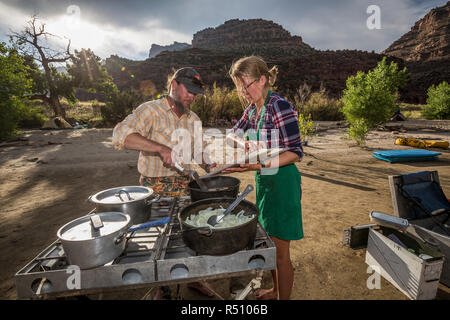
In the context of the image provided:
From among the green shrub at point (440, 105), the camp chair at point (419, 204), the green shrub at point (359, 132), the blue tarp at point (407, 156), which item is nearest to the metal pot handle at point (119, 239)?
the camp chair at point (419, 204)

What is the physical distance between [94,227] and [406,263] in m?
3.17

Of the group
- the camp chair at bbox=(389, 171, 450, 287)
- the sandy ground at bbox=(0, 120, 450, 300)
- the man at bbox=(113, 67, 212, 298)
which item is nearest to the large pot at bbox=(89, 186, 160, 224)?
the man at bbox=(113, 67, 212, 298)

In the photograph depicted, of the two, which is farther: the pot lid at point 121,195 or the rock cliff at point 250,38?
the rock cliff at point 250,38

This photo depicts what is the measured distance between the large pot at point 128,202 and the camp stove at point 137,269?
0.22 m

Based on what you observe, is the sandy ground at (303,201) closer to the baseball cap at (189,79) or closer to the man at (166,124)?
the man at (166,124)

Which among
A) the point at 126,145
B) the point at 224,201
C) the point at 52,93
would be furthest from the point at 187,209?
the point at 52,93

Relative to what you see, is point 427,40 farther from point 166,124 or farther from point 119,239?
point 119,239

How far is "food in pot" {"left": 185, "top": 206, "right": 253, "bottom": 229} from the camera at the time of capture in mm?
1464

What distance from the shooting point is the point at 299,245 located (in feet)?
11.5

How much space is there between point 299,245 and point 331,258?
18.9 inches

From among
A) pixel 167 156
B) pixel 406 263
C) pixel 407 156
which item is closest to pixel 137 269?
pixel 167 156

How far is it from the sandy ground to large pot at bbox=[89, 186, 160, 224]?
1.58 meters

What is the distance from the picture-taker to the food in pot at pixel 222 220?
1464 millimetres

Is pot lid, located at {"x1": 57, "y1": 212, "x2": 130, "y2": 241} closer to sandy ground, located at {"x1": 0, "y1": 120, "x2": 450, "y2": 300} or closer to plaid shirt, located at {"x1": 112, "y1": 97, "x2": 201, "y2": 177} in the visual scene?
plaid shirt, located at {"x1": 112, "y1": 97, "x2": 201, "y2": 177}
